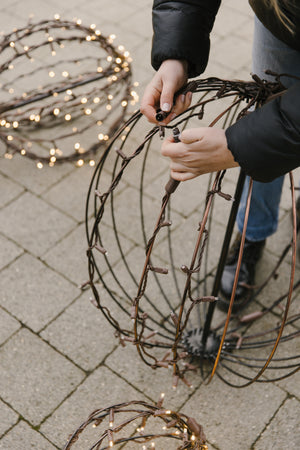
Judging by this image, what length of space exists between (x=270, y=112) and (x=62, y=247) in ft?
4.88

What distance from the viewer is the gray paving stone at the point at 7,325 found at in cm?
205

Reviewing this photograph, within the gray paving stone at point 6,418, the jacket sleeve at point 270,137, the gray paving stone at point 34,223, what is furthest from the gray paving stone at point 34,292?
the jacket sleeve at point 270,137

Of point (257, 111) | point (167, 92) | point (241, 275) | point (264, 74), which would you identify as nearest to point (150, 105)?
point (167, 92)

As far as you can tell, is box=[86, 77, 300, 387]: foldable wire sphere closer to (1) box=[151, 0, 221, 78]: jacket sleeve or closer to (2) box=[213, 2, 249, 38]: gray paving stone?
(1) box=[151, 0, 221, 78]: jacket sleeve

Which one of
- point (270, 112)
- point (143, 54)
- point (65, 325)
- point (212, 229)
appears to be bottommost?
point (65, 325)

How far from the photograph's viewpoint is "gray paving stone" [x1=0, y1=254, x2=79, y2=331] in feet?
6.99

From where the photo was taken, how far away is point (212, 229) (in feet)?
8.23

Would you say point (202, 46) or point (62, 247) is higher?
point (202, 46)

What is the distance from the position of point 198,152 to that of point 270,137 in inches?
7.4

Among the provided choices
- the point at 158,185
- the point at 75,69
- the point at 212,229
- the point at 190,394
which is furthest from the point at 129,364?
the point at 75,69

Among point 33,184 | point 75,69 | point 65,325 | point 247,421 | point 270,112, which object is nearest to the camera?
point 270,112

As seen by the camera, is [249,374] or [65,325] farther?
[65,325]

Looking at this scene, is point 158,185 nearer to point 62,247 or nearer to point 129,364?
point 62,247

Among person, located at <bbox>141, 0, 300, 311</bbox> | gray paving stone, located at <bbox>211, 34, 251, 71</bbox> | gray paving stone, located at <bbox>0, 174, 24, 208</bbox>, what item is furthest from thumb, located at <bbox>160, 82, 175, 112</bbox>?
gray paving stone, located at <bbox>211, 34, 251, 71</bbox>
